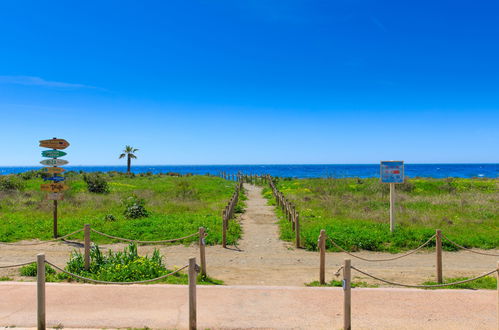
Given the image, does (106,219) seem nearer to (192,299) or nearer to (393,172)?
(192,299)

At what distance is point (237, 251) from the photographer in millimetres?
10891

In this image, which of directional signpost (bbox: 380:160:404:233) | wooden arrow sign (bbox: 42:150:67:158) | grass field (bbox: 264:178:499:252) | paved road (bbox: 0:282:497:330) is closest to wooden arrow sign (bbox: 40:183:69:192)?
wooden arrow sign (bbox: 42:150:67:158)

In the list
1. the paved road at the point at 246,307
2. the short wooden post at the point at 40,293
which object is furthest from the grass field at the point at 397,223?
the short wooden post at the point at 40,293

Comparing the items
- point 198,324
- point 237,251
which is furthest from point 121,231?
point 198,324

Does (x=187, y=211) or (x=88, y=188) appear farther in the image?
(x=88, y=188)

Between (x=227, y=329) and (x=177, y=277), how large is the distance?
3.06m

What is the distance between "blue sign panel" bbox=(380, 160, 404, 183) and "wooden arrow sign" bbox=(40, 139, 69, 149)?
12.6 m

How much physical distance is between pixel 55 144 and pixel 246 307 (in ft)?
35.2

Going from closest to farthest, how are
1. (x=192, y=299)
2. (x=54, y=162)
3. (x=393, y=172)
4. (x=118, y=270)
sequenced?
1. (x=192, y=299)
2. (x=118, y=270)
3. (x=54, y=162)
4. (x=393, y=172)

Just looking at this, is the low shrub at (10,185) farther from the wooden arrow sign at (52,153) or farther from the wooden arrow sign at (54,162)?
the wooden arrow sign at (52,153)

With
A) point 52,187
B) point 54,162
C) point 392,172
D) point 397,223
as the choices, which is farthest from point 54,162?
point 397,223

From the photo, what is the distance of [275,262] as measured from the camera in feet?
31.5

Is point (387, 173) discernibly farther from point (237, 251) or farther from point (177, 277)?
point (177, 277)

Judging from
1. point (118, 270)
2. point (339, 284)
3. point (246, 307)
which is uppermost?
point (118, 270)
